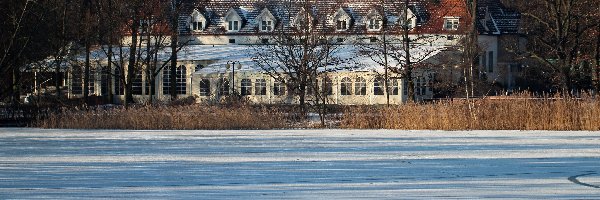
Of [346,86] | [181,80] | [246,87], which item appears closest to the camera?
[346,86]

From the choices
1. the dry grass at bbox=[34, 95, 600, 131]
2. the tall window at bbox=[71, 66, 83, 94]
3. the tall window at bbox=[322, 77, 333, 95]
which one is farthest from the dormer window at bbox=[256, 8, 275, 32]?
the dry grass at bbox=[34, 95, 600, 131]

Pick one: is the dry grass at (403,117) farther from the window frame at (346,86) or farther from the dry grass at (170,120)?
the window frame at (346,86)

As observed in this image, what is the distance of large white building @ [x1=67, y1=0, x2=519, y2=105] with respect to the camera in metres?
52.2

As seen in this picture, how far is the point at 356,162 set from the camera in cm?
1797

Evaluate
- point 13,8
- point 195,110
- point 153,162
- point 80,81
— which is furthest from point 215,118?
point 80,81

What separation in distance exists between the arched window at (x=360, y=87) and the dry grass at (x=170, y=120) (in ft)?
77.3

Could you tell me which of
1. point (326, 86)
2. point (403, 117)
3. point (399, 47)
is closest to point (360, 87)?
point (399, 47)

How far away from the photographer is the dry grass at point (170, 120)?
30.9 meters

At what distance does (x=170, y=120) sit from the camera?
31125 mm

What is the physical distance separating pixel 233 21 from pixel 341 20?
31.1 feet

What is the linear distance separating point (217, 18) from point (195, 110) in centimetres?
4009

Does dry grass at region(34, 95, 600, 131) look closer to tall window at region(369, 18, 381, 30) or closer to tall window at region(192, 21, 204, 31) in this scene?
tall window at region(369, 18, 381, 30)

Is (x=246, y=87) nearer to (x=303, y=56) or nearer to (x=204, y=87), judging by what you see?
(x=204, y=87)

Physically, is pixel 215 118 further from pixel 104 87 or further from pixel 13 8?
pixel 104 87
